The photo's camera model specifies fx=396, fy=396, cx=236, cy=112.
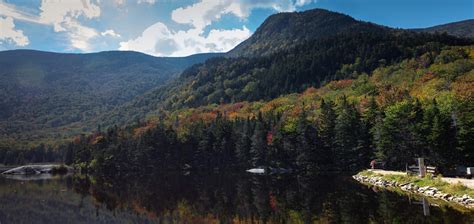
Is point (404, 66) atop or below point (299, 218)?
atop

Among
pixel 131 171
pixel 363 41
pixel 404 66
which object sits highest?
pixel 363 41

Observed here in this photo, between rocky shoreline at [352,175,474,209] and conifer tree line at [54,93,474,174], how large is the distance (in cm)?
810

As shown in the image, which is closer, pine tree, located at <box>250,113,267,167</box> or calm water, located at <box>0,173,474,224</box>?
calm water, located at <box>0,173,474,224</box>

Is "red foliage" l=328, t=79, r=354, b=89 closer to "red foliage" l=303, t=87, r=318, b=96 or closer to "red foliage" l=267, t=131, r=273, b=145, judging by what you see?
"red foliage" l=303, t=87, r=318, b=96

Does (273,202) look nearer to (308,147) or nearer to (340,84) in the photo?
(308,147)

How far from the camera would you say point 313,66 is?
190875mm

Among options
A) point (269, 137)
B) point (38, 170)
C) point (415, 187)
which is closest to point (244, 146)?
point (269, 137)

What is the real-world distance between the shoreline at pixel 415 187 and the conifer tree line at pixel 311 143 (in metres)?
7.30

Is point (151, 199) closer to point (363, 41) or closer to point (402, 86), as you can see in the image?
point (402, 86)

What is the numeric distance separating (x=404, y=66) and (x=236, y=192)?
117299 mm

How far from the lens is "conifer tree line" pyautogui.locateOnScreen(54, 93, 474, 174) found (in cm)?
6047

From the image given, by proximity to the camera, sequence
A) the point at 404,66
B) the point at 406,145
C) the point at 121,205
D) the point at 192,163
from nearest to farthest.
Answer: the point at 121,205 < the point at 406,145 < the point at 192,163 < the point at 404,66

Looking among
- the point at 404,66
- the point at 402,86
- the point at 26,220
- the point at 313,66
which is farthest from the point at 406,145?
the point at 313,66

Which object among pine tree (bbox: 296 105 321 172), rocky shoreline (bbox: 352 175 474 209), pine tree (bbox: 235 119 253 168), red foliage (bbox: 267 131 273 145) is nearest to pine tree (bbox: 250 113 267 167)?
red foliage (bbox: 267 131 273 145)
